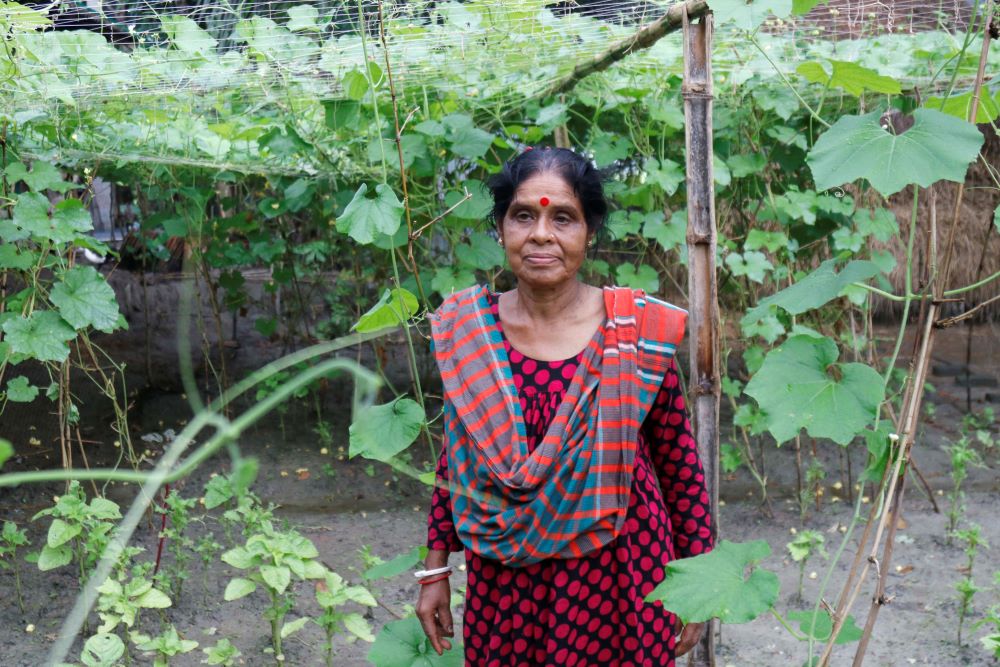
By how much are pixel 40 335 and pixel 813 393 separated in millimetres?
2375

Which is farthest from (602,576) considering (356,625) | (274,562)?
(274,562)

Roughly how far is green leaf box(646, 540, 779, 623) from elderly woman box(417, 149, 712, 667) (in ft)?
0.99

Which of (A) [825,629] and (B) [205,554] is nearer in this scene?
(A) [825,629]

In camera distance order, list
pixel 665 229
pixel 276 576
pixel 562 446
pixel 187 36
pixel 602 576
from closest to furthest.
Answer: pixel 562 446, pixel 602 576, pixel 276 576, pixel 187 36, pixel 665 229

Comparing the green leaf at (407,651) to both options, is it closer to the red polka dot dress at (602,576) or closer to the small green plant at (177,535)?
the red polka dot dress at (602,576)

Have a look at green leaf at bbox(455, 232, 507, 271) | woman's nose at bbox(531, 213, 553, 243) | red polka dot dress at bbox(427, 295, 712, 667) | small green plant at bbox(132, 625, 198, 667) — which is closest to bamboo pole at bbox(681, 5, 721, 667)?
red polka dot dress at bbox(427, 295, 712, 667)

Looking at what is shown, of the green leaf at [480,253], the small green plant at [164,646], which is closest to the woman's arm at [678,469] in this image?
the small green plant at [164,646]

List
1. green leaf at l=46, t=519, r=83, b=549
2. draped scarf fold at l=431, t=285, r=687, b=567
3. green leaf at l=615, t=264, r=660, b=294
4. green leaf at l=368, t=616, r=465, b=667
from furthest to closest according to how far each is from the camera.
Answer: green leaf at l=615, t=264, r=660, b=294
green leaf at l=46, t=519, r=83, b=549
green leaf at l=368, t=616, r=465, b=667
draped scarf fold at l=431, t=285, r=687, b=567

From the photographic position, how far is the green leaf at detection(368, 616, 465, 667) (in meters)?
2.28

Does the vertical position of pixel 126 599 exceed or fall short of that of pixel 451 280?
it falls short

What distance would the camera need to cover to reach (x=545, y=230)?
1.96 metres

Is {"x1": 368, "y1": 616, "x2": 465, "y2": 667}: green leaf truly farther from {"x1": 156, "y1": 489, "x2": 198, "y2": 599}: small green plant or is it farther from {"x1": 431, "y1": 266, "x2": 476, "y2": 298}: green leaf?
{"x1": 431, "y1": 266, "x2": 476, "y2": 298}: green leaf

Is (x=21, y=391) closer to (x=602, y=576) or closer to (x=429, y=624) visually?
(x=429, y=624)

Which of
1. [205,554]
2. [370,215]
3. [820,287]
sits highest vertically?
[370,215]
